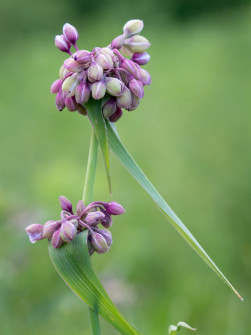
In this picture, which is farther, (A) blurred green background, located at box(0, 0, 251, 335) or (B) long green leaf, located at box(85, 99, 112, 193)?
(A) blurred green background, located at box(0, 0, 251, 335)

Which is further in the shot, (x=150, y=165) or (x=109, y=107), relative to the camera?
(x=150, y=165)

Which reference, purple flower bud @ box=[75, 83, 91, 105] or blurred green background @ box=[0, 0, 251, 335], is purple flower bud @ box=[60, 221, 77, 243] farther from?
blurred green background @ box=[0, 0, 251, 335]

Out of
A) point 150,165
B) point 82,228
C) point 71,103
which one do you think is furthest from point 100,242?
point 150,165

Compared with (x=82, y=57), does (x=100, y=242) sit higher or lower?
lower

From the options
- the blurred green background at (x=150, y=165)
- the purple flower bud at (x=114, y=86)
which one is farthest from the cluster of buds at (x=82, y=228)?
the blurred green background at (x=150, y=165)

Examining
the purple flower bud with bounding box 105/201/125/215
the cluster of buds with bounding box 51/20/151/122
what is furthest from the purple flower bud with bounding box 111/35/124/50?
the purple flower bud with bounding box 105/201/125/215

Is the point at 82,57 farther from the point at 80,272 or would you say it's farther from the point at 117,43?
the point at 80,272

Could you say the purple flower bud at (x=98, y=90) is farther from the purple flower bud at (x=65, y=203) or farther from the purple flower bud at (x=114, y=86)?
the purple flower bud at (x=65, y=203)

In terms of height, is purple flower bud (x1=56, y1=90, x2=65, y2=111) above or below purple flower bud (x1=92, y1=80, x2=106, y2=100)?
above

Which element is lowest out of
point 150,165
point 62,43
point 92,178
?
point 150,165
